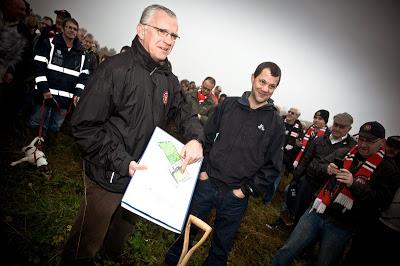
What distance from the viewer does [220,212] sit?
11.2ft

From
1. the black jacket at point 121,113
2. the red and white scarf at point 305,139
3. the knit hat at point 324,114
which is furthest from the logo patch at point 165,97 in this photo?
the knit hat at point 324,114

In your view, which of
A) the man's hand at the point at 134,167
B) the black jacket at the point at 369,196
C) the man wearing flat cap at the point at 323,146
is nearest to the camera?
the man's hand at the point at 134,167

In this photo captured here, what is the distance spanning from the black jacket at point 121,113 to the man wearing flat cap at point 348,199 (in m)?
2.29

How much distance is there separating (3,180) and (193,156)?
3895 millimetres

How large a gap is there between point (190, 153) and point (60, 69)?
452 centimetres

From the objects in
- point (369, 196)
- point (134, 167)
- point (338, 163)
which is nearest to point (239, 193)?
point (338, 163)

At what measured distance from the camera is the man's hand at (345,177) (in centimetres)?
330

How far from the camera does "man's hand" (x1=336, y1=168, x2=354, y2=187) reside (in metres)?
3.30

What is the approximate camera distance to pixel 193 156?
6.89ft

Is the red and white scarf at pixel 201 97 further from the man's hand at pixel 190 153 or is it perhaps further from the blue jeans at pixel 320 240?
the man's hand at pixel 190 153

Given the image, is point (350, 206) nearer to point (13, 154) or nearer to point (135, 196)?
point (135, 196)

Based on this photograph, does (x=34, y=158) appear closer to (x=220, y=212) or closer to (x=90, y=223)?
(x=90, y=223)

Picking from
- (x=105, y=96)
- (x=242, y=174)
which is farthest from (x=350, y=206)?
(x=105, y=96)

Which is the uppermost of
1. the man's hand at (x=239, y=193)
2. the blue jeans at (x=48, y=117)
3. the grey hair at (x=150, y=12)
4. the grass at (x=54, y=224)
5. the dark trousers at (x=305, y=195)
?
the grey hair at (x=150, y=12)
